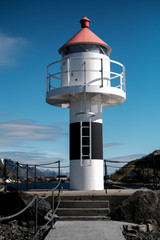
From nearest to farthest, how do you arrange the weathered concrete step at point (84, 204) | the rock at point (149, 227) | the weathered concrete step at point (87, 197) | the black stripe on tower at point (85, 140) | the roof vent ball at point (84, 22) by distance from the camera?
the rock at point (149, 227)
the weathered concrete step at point (84, 204)
the weathered concrete step at point (87, 197)
the black stripe on tower at point (85, 140)
the roof vent ball at point (84, 22)

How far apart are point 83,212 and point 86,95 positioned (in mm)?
4892

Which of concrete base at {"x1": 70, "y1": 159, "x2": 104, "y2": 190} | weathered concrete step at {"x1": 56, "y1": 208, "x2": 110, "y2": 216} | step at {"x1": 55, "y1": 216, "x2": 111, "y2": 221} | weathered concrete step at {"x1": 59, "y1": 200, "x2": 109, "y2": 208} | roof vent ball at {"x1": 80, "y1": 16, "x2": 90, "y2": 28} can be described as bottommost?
step at {"x1": 55, "y1": 216, "x2": 111, "y2": 221}

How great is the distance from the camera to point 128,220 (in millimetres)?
10227

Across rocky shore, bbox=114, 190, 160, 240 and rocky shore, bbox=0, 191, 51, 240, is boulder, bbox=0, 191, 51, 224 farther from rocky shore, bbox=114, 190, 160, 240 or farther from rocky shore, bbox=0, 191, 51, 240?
rocky shore, bbox=114, 190, 160, 240

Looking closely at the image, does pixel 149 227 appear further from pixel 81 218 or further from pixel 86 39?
pixel 86 39

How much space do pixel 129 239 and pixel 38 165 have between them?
7.17 metres

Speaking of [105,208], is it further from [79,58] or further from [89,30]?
[89,30]

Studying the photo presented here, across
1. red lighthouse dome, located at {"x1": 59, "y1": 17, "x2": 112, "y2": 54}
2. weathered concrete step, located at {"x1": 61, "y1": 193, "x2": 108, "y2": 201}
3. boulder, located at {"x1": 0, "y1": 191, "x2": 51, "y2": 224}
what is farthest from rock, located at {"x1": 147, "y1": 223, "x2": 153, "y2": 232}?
red lighthouse dome, located at {"x1": 59, "y1": 17, "x2": 112, "y2": 54}

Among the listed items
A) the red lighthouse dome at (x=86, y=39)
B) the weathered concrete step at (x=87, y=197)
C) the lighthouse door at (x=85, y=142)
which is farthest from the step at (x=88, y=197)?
the red lighthouse dome at (x=86, y=39)

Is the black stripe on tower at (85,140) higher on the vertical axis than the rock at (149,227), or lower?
higher

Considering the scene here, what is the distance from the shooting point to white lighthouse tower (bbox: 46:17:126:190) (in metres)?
13.1

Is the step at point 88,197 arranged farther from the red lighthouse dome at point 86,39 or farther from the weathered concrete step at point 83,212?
the red lighthouse dome at point 86,39

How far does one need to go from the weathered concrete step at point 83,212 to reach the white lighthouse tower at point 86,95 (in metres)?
2.43

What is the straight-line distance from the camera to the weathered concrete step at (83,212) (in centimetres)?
1074
